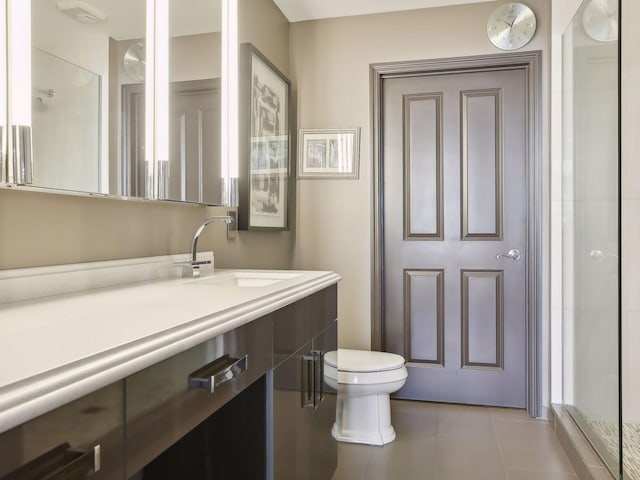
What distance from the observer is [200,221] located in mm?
2088

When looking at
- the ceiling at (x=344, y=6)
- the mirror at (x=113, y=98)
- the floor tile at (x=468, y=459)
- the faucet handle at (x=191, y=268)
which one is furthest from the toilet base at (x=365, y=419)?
the ceiling at (x=344, y=6)

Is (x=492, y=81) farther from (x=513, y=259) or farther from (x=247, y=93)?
(x=247, y=93)

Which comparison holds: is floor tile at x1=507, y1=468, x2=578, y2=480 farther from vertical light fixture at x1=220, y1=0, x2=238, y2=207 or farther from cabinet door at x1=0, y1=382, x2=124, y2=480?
cabinet door at x1=0, y1=382, x2=124, y2=480

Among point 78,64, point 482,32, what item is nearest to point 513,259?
point 482,32

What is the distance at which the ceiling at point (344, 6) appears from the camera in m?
2.86

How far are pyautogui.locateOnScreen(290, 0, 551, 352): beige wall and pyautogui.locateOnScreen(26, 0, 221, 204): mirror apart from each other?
1.18 metres

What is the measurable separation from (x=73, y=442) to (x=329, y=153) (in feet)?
8.54

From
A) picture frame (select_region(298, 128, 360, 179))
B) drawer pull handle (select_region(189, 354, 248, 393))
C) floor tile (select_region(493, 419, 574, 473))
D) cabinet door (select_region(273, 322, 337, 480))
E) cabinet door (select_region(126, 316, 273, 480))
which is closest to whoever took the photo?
cabinet door (select_region(126, 316, 273, 480))

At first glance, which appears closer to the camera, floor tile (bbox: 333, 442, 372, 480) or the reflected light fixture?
the reflected light fixture

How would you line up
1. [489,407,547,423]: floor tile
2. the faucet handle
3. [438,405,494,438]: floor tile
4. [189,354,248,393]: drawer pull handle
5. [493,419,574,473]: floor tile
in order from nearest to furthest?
[189,354,248,393]: drawer pull handle
the faucet handle
[493,419,574,473]: floor tile
[438,405,494,438]: floor tile
[489,407,547,423]: floor tile

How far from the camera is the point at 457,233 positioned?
116 inches

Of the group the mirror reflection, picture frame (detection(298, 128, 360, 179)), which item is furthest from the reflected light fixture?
picture frame (detection(298, 128, 360, 179))

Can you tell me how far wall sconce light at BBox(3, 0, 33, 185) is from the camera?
1.02 meters

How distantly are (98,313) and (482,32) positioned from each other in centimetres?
271
